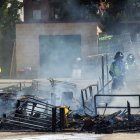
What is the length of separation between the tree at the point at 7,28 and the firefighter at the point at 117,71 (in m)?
20.7

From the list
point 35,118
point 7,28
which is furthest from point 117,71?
point 7,28

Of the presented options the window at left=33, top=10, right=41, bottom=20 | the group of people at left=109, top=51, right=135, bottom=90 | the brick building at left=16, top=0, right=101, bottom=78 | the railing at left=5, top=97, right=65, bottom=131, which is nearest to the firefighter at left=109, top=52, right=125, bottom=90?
the group of people at left=109, top=51, right=135, bottom=90

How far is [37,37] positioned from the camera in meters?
35.9

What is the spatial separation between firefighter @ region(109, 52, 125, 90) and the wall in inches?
695

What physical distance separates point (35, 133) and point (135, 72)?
1403cm

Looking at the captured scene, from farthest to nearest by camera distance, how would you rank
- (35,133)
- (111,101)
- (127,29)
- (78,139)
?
(127,29) → (111,101) → (35,133) → (78,139)

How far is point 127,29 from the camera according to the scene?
4241 centimetres

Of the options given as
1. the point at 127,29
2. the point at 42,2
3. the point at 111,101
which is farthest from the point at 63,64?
the point at 111,101

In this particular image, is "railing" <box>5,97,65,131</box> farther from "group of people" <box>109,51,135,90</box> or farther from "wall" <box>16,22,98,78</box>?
"wall" <box>16,22,98,78</box>

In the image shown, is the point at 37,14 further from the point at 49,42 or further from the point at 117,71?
the point at 117,71

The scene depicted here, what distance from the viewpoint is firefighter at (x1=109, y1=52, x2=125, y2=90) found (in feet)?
57.2

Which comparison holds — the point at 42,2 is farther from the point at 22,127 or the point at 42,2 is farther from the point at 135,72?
the point at 22,127

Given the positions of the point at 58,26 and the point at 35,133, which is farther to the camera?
the point at 58,26

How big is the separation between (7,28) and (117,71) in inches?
961
